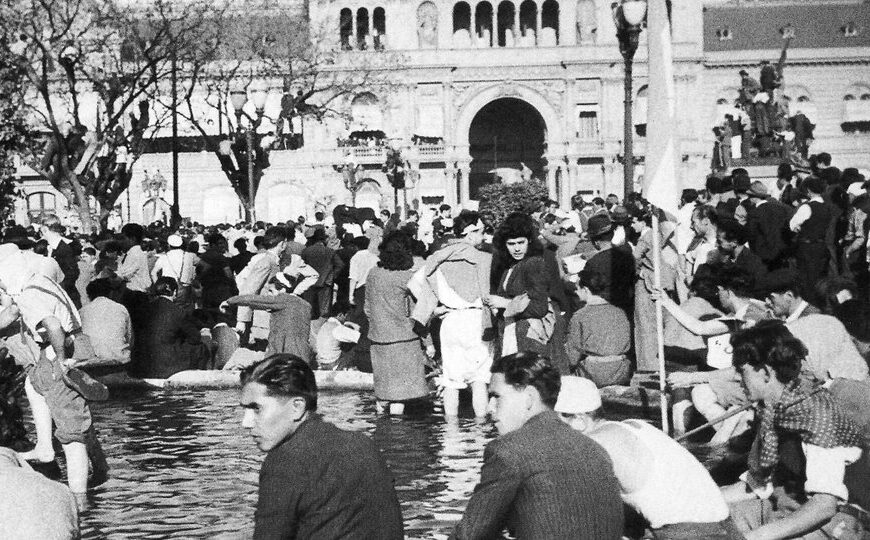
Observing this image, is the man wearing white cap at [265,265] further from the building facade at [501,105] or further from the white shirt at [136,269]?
the building facade at [501,105]

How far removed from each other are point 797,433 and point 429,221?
20.4 m

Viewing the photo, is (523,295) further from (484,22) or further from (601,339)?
(484,22)

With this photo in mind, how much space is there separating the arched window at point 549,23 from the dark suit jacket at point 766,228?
5271 centimetres

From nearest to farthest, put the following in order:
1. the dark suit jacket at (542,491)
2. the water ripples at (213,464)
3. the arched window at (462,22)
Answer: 1. the dark suit jacket at (542,491)
2. the water ripples at (213,464)
3. the arched window at (462,22)

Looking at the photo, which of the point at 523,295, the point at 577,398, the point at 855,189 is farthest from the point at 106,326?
the point at 855,189

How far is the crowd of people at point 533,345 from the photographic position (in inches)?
190

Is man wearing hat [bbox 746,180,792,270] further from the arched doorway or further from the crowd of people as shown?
the arched doorway

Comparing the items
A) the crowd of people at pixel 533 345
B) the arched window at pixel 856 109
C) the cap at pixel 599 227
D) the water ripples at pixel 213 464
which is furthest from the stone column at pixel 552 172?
the cap at pixel 599 227

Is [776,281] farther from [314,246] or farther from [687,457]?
[314,246]

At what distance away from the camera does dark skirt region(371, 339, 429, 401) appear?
1162 cm

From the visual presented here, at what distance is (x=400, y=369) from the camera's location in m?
11.7

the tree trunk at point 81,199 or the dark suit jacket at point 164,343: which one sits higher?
the tree trunk at point 81,199

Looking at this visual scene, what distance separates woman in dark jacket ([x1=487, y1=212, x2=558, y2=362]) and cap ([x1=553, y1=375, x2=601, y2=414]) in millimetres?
4764

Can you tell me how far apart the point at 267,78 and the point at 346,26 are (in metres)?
9.12
